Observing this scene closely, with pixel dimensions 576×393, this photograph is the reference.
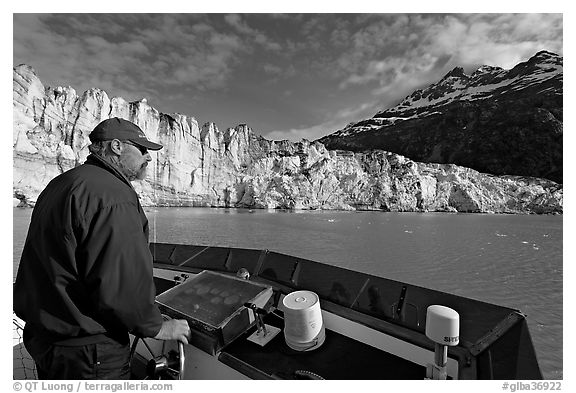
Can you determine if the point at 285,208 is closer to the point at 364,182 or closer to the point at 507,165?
the point at 364,182

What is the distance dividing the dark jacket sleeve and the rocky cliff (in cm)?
2755

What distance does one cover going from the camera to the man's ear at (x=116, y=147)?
1223 millimetres

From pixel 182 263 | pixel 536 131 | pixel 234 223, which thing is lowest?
pixel 234 223

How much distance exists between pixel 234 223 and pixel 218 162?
Result: 45.4ft

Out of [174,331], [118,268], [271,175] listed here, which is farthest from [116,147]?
[271,175]

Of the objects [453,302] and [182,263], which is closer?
[453,302]

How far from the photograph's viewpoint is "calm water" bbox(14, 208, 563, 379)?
644 cm

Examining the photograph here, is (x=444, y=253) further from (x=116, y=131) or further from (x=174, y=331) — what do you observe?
(x=116, y=131)

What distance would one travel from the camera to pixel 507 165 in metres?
42.2

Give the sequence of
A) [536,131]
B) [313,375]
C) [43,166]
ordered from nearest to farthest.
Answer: [313,375] → [43,166] → [536,131]

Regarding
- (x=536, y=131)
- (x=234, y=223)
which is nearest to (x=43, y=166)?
(x=234, y=223)

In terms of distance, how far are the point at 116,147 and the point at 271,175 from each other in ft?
100

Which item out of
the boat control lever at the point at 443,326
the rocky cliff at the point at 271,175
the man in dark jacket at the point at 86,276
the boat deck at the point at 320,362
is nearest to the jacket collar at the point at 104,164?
the man in dark jacket at the point at 86,276
